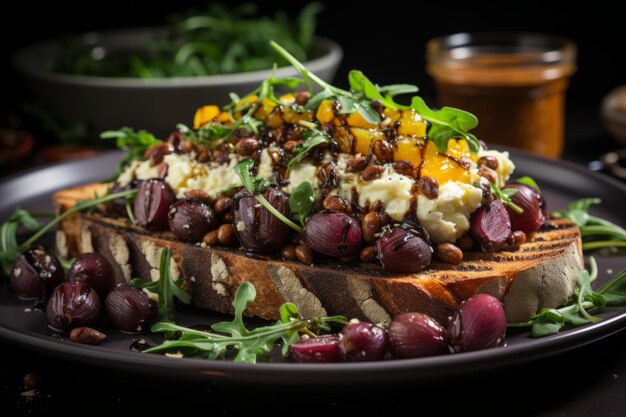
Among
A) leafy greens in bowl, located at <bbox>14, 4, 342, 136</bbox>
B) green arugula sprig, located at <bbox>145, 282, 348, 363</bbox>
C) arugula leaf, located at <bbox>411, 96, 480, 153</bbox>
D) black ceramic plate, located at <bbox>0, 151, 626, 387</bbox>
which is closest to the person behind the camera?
black ceramic plate, located at <bbox>0, 151, 626, 387</bbox>

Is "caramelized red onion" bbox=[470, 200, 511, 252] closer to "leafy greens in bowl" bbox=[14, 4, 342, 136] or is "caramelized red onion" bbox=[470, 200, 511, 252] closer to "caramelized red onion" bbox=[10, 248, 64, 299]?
"caramelized red onion" bbox=[10, 248, 64, 299]

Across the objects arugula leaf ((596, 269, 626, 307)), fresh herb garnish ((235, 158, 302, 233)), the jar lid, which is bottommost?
arugula leaf ((596, 269, 626, 307))

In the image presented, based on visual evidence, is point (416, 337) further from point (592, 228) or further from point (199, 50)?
point (199, 50)

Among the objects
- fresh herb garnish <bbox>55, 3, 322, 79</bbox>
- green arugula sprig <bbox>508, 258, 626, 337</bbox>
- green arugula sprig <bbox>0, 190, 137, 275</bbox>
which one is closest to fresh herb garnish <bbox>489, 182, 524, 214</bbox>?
green arugula sprig <bbox>508, 258, 626, 337</bbox>

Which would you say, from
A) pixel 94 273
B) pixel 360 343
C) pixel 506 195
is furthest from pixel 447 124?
pixel 94 273

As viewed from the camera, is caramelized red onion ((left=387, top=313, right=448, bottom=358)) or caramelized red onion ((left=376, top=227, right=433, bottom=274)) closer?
caramelized red onion ((left=387, top=313, right=448, bottom=358))
